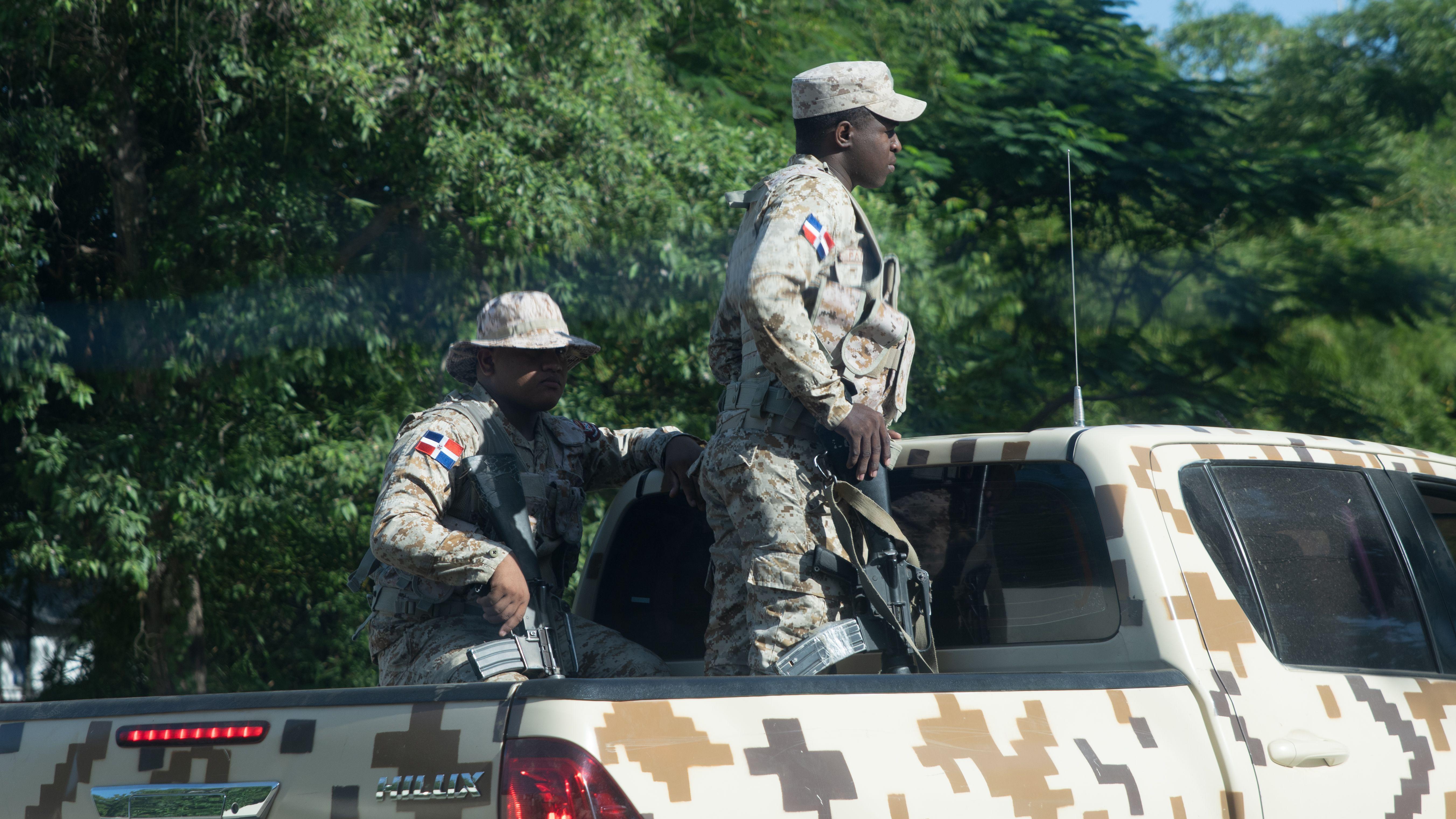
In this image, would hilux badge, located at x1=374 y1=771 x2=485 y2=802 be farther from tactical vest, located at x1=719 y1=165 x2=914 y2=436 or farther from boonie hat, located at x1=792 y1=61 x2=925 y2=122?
boonie hat, located at x1=792 y1=61 x2=925 y2=122

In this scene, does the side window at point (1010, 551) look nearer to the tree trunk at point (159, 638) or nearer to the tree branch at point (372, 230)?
the tree branch at point (372, 230)

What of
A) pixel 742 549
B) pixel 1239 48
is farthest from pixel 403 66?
pixel 1239 48

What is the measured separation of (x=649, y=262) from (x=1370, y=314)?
27.1 feet

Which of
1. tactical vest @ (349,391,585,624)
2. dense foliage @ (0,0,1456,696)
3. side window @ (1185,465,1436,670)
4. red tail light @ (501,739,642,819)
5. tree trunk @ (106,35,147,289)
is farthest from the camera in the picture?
tree trunk @ (106,35,147,289)

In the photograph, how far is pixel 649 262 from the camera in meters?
8.64

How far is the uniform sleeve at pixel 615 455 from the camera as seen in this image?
354cm

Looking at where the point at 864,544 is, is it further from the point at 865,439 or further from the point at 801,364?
the point at 801,364

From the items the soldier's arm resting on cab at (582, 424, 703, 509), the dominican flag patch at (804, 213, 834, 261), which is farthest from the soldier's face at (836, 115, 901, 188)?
the soldier's arm resting on cab at (582, 424, 703, 509)

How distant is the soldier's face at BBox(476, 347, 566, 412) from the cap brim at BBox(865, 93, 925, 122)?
983mm

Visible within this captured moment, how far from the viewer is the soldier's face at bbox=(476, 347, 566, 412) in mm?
3311

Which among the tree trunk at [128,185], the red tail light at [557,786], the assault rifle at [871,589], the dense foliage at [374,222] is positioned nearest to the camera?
the red tail light at [557,786]

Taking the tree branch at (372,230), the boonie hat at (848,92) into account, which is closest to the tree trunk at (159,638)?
the tree branch at (372,230)

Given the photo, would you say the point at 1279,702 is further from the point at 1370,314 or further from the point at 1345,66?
the point at 1345,66

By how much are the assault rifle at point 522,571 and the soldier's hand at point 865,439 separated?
32.7 inches
